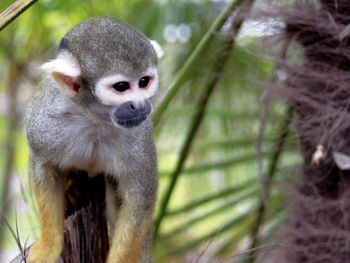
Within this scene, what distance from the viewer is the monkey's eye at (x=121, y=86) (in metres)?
1.59

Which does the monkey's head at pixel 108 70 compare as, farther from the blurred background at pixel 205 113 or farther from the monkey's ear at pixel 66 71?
the blurred background at pixel 205 113

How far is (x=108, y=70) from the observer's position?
1585 millimetres

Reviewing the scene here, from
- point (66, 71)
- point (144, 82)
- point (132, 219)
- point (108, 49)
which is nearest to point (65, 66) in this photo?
point (66, 71)

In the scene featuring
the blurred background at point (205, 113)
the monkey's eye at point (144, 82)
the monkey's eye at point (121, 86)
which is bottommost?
the blurred background at point (205, 113)

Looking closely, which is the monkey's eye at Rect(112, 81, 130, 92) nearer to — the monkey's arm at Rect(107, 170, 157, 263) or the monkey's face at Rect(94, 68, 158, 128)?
the monkey's face at Rect(94, 68, 158, 128)

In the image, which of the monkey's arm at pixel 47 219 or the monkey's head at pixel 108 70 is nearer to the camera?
the monkey's head at pixel 108 70

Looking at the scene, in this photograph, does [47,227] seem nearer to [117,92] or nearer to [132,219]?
[132,219]

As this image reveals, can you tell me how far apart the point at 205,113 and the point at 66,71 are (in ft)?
4.32

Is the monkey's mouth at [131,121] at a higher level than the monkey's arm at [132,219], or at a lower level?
higher

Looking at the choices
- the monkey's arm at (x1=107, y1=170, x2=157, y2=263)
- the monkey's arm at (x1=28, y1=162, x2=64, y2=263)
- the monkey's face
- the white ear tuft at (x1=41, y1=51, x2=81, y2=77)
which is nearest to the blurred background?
the monkey's arm at (x1=28, y1=162, x2=64, y2=263)

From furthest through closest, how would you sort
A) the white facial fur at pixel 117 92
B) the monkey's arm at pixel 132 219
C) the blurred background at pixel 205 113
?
1. the blurred background at pixel 205 113
2. the monkey's arm at pixel 132 219
3. the white facial fur at pixel 117 92

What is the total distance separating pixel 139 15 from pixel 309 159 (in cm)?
165

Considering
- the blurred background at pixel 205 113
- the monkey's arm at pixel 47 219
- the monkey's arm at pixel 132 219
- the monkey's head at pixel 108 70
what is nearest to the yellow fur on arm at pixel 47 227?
the monkey's arm at pixel 47 219

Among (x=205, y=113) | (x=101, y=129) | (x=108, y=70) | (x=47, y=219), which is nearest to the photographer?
(x=108, y=70)
